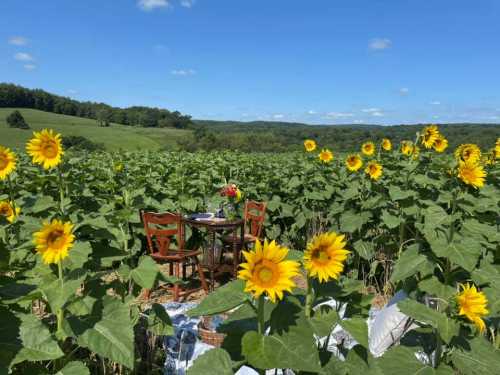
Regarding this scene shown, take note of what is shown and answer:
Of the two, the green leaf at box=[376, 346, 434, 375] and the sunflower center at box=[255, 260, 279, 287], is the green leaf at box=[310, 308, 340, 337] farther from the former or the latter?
the green leaf at box=[376, 346, 434, 375]

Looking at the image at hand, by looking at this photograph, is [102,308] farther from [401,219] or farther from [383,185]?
[383,185]

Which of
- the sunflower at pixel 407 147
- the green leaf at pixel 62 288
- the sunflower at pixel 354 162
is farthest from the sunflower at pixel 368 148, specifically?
the green leaf at pixel 62 288

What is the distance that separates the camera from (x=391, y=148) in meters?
6.84

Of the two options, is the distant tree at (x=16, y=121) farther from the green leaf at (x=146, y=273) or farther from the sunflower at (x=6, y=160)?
the green leaf at (x=146, y=273)

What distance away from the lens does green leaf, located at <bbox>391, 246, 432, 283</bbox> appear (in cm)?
221

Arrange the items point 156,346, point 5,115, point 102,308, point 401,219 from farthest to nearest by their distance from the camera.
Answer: point 5,115 < point 401,219 < point 156,346 < point 102,308

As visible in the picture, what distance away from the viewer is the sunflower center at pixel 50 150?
252 centimetres

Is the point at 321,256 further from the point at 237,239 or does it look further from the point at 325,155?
the point at 325,155

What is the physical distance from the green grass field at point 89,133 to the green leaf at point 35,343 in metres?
31.7

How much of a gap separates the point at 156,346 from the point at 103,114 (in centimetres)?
5077

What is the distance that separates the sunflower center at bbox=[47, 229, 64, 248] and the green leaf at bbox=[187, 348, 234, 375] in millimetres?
794

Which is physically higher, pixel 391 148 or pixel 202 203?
pixel 391 148

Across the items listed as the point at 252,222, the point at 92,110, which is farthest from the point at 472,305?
the point at 92,110

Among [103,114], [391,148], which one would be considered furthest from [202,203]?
[103,114]
